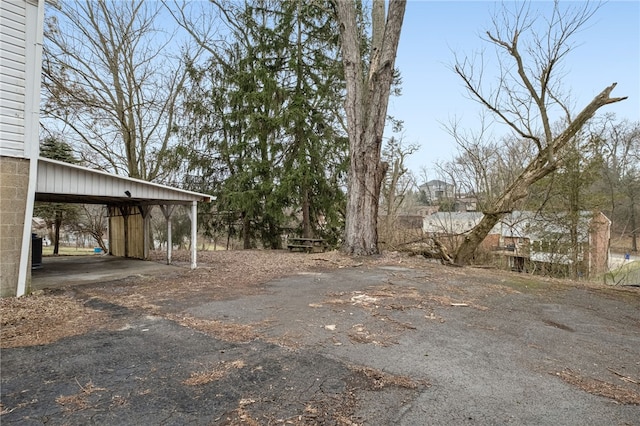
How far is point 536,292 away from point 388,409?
4.93 m

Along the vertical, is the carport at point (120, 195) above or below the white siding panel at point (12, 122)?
below

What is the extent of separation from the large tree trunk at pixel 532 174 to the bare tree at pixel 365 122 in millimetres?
2756

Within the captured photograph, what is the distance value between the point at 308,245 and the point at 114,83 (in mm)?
Result: 9793

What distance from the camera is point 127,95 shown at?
13750 millimetres

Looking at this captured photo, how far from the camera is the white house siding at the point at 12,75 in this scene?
16.4 ft

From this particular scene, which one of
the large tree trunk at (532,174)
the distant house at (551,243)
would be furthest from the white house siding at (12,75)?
the distant house at (551,243)

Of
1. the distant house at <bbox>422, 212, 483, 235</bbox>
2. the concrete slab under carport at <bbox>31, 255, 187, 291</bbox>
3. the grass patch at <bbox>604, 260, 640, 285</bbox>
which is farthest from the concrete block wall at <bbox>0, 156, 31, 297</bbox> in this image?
the grass patch at <bbox>604, 260, 640, 285</bbox>

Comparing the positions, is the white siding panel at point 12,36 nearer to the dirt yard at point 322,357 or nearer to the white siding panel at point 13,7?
the white siding panel at point 13,7

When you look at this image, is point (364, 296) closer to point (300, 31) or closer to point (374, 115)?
point (374, 115)

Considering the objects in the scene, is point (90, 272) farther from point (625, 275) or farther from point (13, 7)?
point (625, 275)

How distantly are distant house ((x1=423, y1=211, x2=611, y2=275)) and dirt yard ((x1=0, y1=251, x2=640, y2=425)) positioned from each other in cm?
474

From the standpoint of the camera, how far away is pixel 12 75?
5086 mm

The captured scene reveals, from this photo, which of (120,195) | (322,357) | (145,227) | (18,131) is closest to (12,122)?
(18,131)

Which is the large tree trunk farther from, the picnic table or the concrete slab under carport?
the concrete slab under carport
